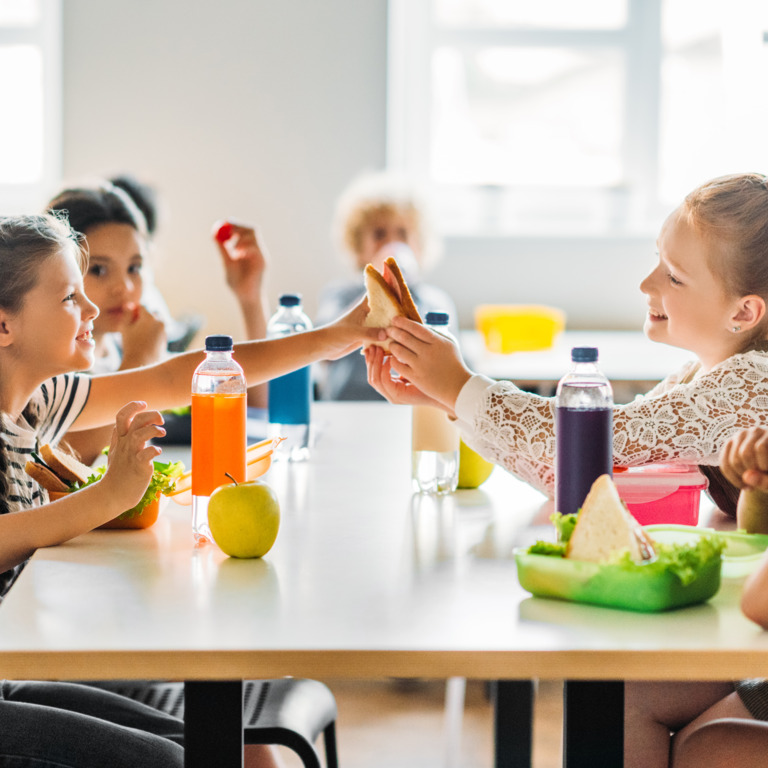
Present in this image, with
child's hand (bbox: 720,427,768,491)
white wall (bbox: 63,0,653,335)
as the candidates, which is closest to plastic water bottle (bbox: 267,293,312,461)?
child's hand (bbox: 720,427,768,491)

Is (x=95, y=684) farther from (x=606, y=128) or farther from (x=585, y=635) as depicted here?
(x=606, y=128)

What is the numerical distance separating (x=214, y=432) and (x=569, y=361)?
7.44 ft

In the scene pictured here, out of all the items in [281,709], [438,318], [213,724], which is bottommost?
[281,709]

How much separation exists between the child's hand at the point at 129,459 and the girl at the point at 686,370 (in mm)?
382

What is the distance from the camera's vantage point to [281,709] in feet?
4.12

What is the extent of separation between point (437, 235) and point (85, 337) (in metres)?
2.50

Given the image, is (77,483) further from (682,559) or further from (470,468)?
(682,559)

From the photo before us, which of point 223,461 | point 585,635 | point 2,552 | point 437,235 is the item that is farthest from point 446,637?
point 437,235

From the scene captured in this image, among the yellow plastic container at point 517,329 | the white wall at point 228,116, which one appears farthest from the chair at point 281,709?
the white wall at point 228,116

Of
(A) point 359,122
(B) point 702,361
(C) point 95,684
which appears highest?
(A) point 359,122

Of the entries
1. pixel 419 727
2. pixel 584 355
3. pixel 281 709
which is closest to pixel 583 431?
pixel 584 355

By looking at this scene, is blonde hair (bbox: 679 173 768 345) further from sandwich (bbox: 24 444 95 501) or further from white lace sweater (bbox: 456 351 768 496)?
sandwich (bbox: 24 444 95 501)

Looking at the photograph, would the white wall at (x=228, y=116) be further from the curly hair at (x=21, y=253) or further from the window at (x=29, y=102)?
the curly hair at (x=21, y=253)

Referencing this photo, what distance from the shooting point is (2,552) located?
1.09 m
